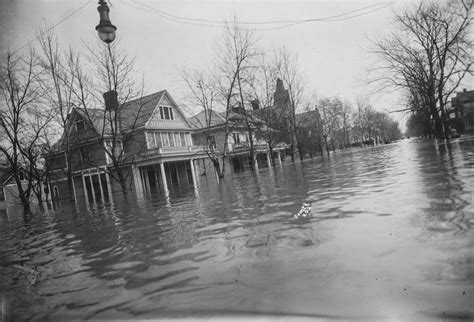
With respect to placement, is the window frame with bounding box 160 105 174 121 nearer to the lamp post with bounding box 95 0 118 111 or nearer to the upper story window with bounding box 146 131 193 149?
the upper story window with bounding box 146 131 193 149

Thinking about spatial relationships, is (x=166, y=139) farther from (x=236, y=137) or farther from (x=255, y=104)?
(x=236, y=137)

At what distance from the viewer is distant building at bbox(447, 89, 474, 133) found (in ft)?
135

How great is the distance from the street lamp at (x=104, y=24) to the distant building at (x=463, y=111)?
42757 millimetres

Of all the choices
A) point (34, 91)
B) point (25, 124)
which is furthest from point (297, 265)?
point (25, 124)

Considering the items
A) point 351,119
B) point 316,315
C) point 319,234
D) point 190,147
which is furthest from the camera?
point 351,119

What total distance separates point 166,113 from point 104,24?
91.5ft

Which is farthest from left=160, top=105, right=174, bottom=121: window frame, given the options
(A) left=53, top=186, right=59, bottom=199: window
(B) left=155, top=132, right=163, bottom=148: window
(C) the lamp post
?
(C) the lamp post

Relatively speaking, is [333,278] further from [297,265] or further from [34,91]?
[34,91]

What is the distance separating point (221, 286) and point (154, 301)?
1.53 feet

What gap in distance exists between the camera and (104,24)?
17.0 feet

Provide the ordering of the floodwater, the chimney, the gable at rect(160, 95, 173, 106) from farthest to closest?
the gable at rect(160, 95, 173, 106) → the chimney → the floodwater

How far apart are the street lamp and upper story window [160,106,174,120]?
2702cm

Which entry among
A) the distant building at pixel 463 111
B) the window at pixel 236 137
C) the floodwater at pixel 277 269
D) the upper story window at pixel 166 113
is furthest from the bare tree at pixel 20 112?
the distant building at pixel 463 111

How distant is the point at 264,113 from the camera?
2750 cm
